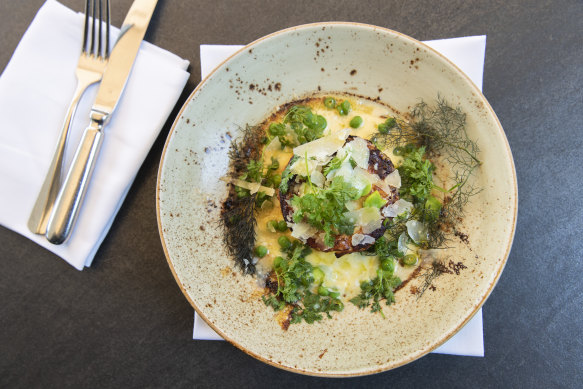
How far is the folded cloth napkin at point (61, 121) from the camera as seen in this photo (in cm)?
254

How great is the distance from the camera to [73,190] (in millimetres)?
2463

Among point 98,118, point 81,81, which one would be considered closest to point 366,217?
point 98,118

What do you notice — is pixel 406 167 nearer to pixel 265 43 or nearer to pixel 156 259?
pixel 265 43

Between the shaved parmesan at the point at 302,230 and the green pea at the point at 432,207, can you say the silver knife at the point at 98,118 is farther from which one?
the green pea at the point at 432,207

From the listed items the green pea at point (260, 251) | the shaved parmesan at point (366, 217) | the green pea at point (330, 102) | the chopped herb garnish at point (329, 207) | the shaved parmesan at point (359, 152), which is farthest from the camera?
the green pea at point (330, 102)

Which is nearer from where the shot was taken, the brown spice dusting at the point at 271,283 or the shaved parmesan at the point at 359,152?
the shaved parmesan at the point at 359,152

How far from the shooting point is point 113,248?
8.83 ft

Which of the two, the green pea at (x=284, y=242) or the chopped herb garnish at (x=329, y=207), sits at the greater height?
the chopped herb garnish at (x=329, y=207)

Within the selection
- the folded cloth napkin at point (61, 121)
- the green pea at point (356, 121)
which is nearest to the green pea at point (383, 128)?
the green pea at point (356, 121)

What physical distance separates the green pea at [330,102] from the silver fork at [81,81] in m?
1.60

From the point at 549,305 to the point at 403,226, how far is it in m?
1.28

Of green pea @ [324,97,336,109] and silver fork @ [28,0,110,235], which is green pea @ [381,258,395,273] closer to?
green pea @ [324,97,336,109]

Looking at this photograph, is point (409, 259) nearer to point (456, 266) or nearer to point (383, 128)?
point (456, 266)

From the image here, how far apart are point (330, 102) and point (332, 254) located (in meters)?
1.11
